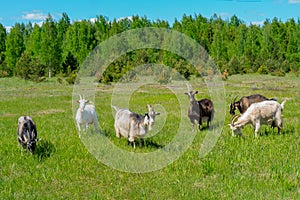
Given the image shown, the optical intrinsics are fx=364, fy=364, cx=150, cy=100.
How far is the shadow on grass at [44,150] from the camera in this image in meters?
10.5

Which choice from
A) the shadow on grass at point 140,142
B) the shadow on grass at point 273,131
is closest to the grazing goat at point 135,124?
the shadow on grass at point 140,142

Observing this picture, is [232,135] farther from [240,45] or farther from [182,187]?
[240,45]

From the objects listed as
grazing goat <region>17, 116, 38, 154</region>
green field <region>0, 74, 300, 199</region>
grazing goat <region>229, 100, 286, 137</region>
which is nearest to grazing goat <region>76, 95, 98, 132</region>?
green field <region>0, 74, 300, 199</region>

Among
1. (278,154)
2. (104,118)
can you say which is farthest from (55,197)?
(104,118)

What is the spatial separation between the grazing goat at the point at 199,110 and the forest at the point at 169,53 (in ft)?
102

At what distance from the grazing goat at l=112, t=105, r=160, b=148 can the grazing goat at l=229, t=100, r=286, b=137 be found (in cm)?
313

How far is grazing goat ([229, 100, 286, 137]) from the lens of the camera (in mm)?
12242

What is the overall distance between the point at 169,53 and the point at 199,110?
38.0 meters

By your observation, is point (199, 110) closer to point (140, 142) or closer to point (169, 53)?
point (140, 142)

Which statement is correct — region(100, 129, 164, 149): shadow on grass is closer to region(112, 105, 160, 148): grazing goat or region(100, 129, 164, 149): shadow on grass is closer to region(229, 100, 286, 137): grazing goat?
region(112, 105, 160, 148): grazing goat

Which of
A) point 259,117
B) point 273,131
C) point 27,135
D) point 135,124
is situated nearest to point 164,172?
point 135,124

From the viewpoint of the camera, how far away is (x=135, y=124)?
11250mm

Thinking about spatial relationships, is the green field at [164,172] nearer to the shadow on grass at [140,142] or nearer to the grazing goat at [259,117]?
the shadow on grass at [140,142]

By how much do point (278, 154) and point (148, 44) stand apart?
23.9 ft
